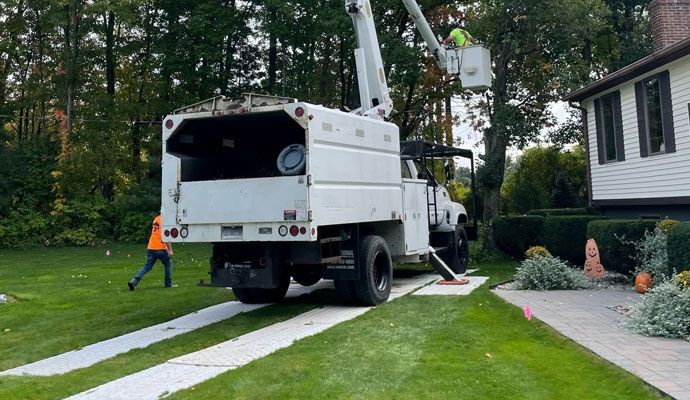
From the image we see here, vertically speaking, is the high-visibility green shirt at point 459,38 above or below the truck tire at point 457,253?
above

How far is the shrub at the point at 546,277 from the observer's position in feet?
32.8

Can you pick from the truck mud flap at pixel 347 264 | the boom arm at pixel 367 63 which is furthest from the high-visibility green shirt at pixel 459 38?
the truck mud flap at pixel 347 264

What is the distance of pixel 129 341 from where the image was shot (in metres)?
7.08

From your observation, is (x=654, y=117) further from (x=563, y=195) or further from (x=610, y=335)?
(x=563, y=195)

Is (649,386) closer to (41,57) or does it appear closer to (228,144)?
(228,144)

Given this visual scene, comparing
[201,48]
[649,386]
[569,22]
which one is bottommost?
[649,386]

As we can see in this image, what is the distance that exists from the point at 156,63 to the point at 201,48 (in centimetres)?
402

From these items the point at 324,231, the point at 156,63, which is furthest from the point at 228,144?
the point at 156,63

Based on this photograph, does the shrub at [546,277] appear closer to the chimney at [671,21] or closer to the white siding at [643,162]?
the white siding at [643,162]

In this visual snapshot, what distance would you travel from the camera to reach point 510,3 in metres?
16.0

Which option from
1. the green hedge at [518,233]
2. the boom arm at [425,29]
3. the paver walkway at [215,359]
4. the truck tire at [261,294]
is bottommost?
the paver walkway at [215,359]

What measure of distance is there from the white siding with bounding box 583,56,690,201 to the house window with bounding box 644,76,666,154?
20cm

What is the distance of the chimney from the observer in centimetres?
1387

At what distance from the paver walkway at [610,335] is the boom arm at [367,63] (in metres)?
4.39
